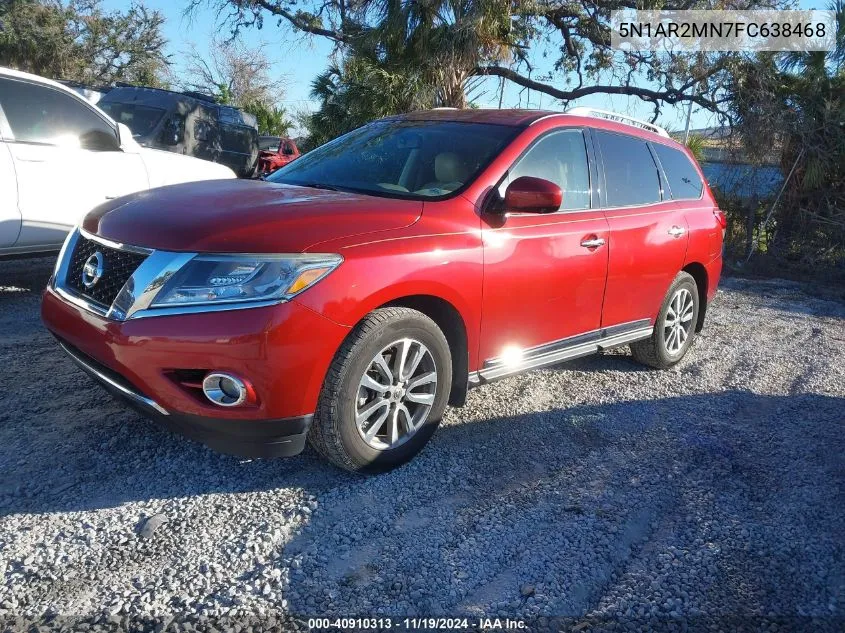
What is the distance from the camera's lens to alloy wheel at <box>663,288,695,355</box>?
17.2 ft

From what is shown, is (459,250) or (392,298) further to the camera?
(459,250)

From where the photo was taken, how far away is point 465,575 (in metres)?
2.60

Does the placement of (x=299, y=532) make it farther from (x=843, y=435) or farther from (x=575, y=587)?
(x=843, y=435)

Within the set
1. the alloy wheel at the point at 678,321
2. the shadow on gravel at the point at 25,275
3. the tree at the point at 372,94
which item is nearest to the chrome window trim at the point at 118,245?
the shadow on gravel at the point at 25,275

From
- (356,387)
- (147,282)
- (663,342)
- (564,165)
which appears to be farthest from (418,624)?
(663,342)

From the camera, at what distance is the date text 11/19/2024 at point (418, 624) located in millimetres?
2285

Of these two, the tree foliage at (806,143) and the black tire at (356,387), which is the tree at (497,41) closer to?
the tree foliage at (806,143)

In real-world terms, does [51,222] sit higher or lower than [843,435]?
higher

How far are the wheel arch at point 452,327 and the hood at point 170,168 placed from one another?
3527 millimetres

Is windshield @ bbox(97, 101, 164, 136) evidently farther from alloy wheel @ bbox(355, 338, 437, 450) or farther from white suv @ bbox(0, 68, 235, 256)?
alloy wheel @ bbox(355, 338, 437, 450)

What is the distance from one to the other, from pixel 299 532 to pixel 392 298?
3.44ft

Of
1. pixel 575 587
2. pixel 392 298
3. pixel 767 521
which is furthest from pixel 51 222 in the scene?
pixel 767 521

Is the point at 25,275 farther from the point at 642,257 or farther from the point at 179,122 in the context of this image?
the point at 179,122

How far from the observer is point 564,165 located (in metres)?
4.15
